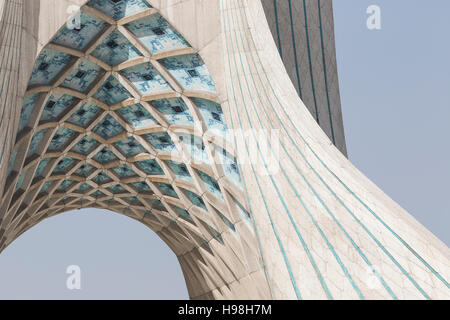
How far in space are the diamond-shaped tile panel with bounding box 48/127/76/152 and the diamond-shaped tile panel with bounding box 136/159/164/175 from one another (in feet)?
9.27

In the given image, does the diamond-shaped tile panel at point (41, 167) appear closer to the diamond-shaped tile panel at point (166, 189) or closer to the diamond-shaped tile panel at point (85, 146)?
the diamond-shaped tile panel at point (85, 146)

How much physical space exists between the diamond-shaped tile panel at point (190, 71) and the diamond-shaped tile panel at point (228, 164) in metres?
1.98

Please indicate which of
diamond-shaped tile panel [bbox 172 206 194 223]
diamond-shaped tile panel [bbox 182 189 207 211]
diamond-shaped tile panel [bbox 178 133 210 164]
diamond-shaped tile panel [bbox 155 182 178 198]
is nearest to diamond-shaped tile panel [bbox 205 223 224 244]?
diamond-shaped tile panel [bbox 182 189 207 211]

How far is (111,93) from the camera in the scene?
19.7 metres

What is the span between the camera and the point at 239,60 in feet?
50.8

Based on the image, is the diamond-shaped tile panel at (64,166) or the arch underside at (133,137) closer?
the arch underside at (133,137)

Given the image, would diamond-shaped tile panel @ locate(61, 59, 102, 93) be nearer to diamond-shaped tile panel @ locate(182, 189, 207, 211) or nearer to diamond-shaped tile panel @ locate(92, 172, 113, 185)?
diamond-shaped tile panel @ locate(182, 189, 207, 211)

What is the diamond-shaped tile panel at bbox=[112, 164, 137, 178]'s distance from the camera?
76.4ft

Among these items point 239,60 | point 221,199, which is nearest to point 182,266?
point 221,199

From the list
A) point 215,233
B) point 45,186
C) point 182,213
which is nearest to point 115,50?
point 45,186

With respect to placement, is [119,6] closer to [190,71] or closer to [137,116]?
[190,71]

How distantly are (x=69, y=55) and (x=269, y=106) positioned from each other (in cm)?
657

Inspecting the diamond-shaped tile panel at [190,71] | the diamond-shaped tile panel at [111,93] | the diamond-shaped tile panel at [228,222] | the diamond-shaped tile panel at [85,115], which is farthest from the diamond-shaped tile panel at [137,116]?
the diamond-shaped tile panel at [228,222]

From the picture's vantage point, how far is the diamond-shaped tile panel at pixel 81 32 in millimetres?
16467
